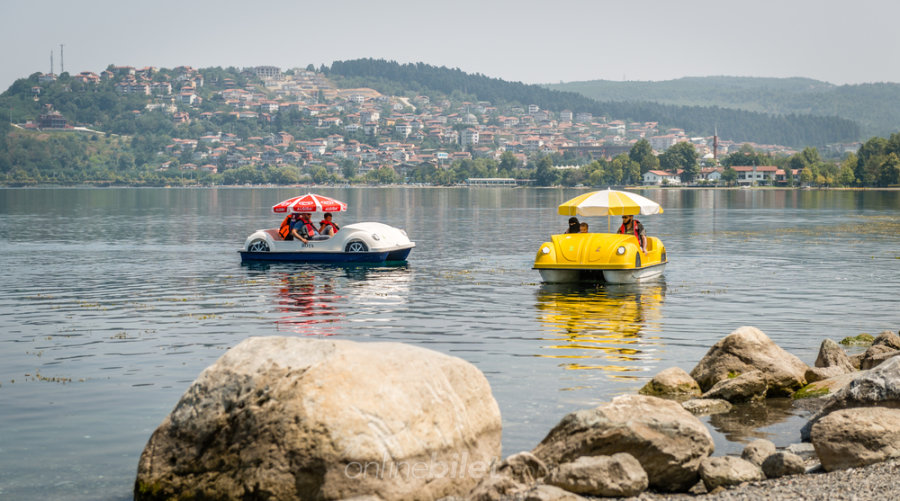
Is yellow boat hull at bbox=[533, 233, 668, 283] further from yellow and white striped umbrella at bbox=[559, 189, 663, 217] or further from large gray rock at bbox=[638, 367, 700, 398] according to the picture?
large gray rock at bbox=[638, 367, 700, 398]

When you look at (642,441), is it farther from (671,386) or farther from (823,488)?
(671,386)

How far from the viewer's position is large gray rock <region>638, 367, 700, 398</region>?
14438mm

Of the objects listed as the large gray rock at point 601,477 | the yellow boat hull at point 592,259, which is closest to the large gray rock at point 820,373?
the large gray rock at point 601,477

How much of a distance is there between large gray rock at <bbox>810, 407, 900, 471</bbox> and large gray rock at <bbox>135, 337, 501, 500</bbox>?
3606 mm

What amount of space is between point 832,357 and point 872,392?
15.0ft

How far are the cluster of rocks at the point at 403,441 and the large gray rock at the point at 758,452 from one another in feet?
0.06

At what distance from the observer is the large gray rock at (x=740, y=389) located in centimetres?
1443

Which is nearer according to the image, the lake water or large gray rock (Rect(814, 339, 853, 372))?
the lake water

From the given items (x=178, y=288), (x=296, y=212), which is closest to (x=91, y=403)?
(x=178, y=288)

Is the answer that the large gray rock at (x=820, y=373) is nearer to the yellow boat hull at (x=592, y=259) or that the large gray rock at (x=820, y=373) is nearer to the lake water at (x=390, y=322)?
the lake water at (x=390, y=322)

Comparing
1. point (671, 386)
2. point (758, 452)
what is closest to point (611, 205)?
point (671, 386)

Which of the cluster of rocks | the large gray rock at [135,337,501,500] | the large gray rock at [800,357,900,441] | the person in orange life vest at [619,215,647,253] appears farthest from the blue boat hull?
the large gray rock at [135,337,501,500]

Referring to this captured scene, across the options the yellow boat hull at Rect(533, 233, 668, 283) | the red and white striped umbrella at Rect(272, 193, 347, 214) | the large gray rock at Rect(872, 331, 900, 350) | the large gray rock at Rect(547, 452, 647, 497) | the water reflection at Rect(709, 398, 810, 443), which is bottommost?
the water reflection at Rect(709, 398, 810, 443)

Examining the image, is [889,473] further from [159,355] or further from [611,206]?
[611,206]
